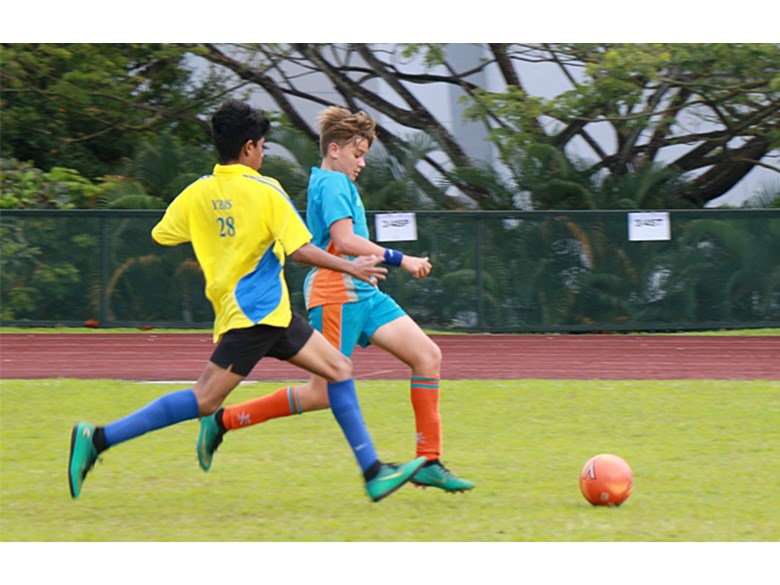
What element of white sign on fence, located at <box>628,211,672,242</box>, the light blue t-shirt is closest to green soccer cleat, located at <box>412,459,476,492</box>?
the light blue t-shirt

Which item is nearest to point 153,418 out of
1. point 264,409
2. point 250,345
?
point 250,345

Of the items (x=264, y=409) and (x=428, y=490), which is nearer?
(x=428, y=490)

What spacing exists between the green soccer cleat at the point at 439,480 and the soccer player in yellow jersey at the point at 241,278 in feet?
1.12

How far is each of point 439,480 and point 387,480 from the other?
49 cm

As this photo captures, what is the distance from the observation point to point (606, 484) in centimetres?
582

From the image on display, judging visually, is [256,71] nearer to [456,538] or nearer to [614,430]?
[614,430]

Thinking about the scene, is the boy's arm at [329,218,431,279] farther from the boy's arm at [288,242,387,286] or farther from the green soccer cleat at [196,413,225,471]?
the green soccer cleat at [196,413,225,471]

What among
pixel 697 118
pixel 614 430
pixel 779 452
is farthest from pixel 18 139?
pixel 779 452

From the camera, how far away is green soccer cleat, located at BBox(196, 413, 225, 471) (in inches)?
257

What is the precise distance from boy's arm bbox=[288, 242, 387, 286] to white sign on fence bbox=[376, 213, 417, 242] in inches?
456

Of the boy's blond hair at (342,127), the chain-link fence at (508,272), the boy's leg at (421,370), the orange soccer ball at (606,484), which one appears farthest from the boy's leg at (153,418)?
the chain-link fence at (508,272)

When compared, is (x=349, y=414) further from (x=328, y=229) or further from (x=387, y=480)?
(x=328, y=229)

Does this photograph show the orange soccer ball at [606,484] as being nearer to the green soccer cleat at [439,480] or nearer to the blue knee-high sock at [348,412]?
the green soccer cleat at [439,480]

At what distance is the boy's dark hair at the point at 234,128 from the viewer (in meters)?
5.79
